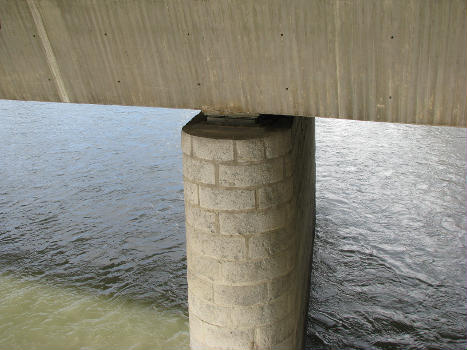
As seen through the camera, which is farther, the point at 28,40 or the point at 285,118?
the point at 285,118

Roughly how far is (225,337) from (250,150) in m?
2.22

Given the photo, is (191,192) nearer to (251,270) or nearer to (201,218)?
(201,218)

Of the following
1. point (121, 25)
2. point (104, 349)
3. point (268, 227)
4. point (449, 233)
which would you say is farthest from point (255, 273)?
point (449, 233)

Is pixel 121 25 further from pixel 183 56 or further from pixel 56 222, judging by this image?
pixel 56 222

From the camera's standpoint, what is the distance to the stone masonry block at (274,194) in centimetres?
511

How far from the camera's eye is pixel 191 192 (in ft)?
17.5

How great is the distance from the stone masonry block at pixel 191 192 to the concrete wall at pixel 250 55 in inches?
32.8

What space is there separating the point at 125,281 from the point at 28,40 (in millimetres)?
6135

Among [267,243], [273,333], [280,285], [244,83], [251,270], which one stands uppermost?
[244,83]

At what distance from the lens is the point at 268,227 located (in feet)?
17.1

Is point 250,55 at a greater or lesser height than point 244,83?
greater

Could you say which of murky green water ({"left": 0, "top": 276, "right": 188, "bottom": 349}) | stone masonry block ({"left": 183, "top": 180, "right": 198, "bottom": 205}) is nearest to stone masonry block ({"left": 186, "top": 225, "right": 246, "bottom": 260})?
stone masonry block ({"left": 183, "top": 180, "right": 198, "bottom": 205})

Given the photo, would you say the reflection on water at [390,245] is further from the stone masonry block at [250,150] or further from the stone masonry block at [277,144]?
the stone masonry block at [250,150]

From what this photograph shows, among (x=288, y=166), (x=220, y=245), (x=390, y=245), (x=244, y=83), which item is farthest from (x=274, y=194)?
(x=390, y=245)
